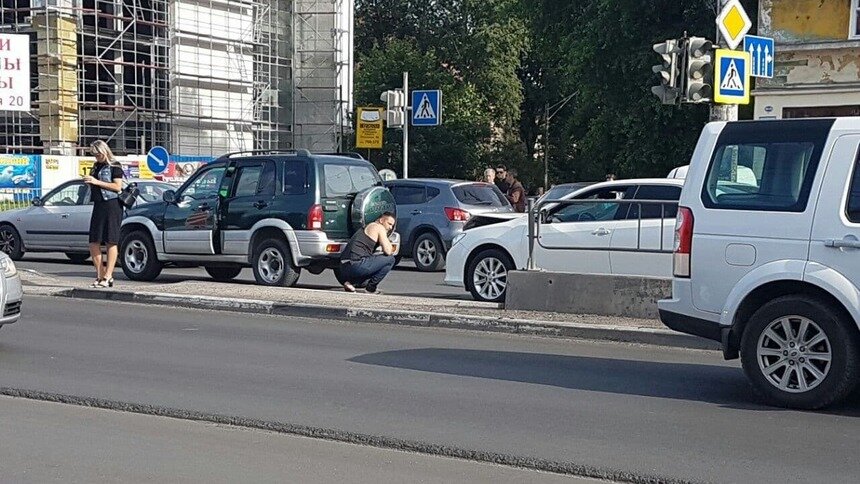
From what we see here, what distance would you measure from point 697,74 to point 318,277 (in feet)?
27.3

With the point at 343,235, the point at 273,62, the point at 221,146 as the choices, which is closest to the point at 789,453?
the point at 343,235

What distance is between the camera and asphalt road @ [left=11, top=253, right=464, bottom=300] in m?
16.9

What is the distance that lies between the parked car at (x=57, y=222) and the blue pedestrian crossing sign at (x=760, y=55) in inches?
434

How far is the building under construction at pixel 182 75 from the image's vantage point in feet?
145

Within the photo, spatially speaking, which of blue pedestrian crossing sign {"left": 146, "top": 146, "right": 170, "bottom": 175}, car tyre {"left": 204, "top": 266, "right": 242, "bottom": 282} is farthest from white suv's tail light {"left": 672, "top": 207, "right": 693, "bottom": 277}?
blue pedestrian crossing sign {"left": 146, "top": 146, "right": 170, "bottom": 175}

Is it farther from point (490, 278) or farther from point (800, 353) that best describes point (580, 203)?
point (800, 353)

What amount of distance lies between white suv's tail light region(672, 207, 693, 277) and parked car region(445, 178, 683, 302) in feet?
12.2

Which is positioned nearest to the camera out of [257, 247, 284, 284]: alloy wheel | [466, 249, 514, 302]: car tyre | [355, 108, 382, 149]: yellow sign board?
[466, 249, 514, 302]: car tyre

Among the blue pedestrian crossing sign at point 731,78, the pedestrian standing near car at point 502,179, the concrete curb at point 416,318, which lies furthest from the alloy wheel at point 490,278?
the pedestrian standing near car at point 502,179

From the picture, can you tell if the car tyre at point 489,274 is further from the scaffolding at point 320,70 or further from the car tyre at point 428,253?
the scaffolding at point 320,70

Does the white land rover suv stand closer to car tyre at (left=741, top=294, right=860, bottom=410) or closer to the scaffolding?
car tyre at (left=741, top=294, right=860, bottom=410)

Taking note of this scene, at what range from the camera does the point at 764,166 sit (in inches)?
320

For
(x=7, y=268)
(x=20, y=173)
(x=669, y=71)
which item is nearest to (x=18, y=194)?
(x=20, y=173)

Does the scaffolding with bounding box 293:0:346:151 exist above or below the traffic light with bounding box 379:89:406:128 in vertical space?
above
